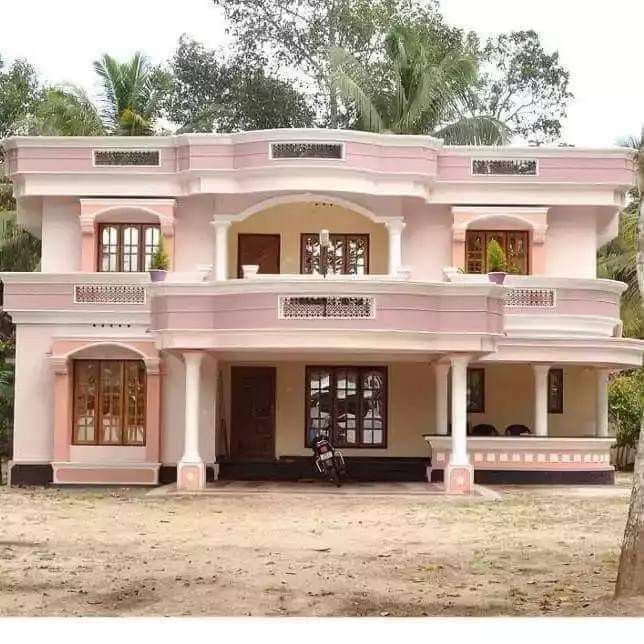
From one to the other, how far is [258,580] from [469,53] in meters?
22.6

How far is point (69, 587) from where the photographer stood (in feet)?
35.4

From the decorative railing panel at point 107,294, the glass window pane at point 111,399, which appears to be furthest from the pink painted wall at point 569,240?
the glass window pane at point 111,399

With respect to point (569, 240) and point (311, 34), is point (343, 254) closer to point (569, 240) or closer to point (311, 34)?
point (569, 240)

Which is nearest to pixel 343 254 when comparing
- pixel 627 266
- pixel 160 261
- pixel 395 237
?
pixel 395 237

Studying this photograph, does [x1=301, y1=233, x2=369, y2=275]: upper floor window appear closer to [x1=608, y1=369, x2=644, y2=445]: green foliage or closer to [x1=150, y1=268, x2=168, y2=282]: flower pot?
[x1=150, y1=268, x2=168, y2=282]: flower pot

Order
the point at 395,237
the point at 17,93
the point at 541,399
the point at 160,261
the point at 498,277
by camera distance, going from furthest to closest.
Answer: the point at 17,93 < the point at 395,237 < the point at 541,399 < the point at 160,261 < the point at 498,277

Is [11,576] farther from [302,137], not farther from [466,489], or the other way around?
[302,137]

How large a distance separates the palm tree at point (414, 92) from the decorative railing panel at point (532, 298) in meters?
8.22

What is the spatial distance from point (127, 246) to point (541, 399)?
7683 mm

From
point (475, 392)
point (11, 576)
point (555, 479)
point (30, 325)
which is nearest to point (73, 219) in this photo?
point (30, 325)

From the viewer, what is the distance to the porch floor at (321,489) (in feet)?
63.5

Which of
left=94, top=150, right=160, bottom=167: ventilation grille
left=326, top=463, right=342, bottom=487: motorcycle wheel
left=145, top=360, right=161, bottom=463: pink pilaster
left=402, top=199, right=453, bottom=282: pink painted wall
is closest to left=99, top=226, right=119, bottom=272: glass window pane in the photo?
left=94, top=150, right=160, bottom=167: ventilation grille

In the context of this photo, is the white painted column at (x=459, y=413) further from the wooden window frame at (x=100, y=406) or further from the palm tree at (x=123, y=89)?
the palm tree at (x=123, y=89)

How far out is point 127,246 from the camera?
74.3 ft
